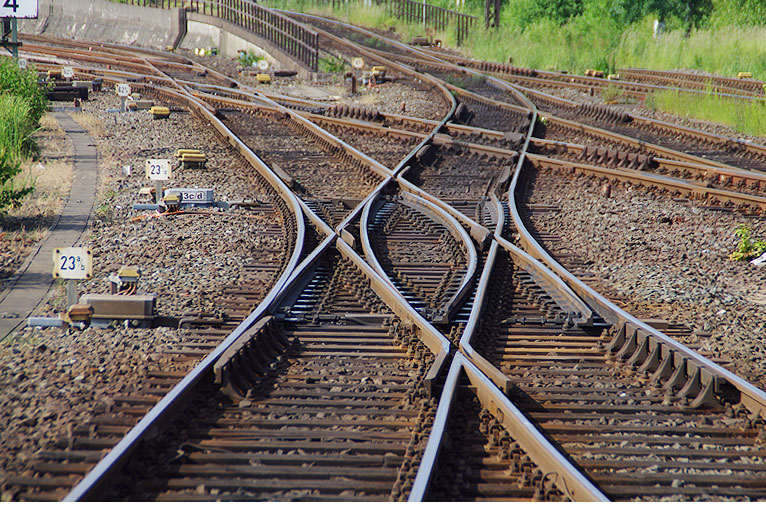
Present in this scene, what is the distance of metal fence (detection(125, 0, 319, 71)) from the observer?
2891 centimetres

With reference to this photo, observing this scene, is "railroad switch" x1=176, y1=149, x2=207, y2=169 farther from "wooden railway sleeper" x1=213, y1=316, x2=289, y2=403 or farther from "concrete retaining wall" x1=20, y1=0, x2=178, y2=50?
"concrete retaining wall" x1=20, y1=0, x2=178, y2=50

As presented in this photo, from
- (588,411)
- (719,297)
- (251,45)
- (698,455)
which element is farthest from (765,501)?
(251,45)

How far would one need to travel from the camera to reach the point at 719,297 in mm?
7836

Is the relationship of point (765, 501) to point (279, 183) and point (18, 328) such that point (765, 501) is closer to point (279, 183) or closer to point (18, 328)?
point (18, 328)

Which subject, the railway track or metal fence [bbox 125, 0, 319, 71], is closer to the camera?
the railway track

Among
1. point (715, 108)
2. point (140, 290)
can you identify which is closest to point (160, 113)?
point (715, 108)

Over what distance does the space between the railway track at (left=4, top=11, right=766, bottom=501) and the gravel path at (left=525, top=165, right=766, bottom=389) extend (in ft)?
2.10

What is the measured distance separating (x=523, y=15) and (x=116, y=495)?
3549cm

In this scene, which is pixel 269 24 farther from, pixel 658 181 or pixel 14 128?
pixel 658 181

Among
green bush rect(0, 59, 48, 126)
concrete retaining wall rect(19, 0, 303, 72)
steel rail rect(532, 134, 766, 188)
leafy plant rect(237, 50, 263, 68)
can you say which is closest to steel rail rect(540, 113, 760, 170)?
steel rail rect(532, 134, 766, 188)

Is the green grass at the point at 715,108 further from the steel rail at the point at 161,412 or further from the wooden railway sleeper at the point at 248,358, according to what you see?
the wooden railway sleeper at the point at 248,358

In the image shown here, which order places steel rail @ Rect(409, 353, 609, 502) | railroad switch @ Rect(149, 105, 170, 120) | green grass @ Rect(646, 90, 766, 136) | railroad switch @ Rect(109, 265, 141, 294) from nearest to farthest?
steel rail @ Rect(409, 353, 609, 502)
railroad switch @ Rect(109, 265, 141, 294)
green grass @ Rect(646, 90, 766, 136)
railroad switch @ Rect(149, 105, 170, 120)

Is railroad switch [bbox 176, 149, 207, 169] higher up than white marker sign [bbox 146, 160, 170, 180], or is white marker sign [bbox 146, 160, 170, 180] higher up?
white marker sign [bbox 146, 160, 170, 180]

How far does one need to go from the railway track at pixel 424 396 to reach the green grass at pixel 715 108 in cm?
862
